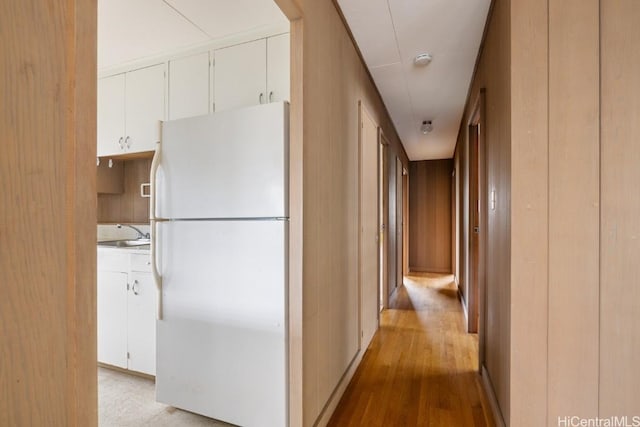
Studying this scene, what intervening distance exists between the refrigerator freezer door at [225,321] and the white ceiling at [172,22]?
1305 millimetres

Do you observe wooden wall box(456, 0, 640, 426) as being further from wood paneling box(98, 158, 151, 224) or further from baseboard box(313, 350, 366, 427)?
wood paneling box(98, 158, 151, 224)

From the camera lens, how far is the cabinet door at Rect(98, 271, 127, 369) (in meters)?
2.42

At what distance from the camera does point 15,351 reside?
1.69 feet

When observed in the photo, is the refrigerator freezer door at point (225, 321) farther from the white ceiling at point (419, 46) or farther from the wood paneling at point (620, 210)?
the white ceiling at point (419, 46)

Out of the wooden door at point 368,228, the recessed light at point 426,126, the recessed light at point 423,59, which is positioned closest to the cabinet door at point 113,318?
the wooden door at point 368,228

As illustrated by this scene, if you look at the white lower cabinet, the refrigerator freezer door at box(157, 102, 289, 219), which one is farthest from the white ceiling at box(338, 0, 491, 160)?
the white lower cabinet

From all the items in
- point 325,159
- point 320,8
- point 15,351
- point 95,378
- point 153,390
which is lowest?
point 153,390

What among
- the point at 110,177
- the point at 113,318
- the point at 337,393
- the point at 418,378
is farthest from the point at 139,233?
the point at 418,378

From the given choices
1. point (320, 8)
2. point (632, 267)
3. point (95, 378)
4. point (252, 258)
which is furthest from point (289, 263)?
point (632, 267)

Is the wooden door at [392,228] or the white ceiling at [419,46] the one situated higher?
the white ceiling at [419,46]

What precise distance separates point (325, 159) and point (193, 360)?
1366mm

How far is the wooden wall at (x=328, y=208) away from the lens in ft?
5.35

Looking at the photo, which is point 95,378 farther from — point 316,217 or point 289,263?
point 316,217

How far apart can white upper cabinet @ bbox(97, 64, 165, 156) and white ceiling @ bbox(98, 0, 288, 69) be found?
21 centimetres
